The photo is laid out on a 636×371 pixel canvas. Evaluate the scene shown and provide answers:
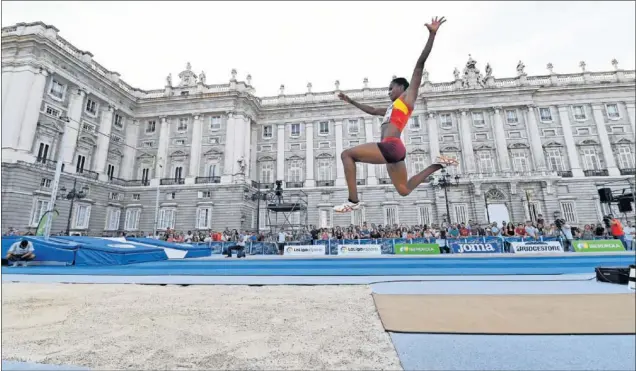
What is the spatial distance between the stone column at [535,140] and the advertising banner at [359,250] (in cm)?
2283

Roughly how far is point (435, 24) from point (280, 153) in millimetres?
31655

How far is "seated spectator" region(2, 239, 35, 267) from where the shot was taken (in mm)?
10461

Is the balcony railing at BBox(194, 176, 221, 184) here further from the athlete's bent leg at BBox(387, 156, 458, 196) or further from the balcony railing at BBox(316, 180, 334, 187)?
the athlete's bent leg at BBox(387, 156, 458, 196)

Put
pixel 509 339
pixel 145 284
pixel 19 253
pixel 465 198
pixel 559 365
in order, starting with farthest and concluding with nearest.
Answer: pixel 465 198
pixel 19 253
pixel 145 284
pixel 509 339
pixel 559 365

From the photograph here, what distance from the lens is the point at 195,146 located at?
31578 mm

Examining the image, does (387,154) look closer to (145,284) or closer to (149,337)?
(149,337)

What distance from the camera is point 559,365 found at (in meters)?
2.42

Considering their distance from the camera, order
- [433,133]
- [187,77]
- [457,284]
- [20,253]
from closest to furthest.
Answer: [457,284] < [20,253] < [433,133] < [187,77]

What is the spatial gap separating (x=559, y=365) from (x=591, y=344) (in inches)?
14.8

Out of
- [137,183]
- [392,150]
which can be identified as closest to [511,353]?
[392,150]

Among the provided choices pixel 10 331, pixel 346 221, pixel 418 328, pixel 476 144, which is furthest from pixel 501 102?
pixel 10 331

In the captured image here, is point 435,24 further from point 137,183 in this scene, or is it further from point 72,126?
point 137,183

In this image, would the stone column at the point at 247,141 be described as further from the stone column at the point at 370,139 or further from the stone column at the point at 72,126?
the stone column at the point at 72,126

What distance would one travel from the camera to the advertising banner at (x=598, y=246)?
1390cm
